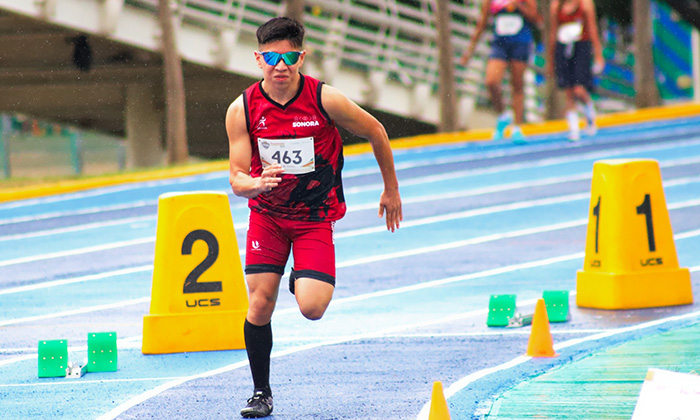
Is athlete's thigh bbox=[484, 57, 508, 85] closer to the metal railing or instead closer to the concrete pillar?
the metal railing

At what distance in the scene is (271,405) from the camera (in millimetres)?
6066

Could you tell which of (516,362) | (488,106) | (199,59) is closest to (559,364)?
(516,362)

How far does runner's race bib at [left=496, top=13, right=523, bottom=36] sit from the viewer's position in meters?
16.5

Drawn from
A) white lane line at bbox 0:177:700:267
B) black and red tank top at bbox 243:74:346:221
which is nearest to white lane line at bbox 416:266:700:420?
black and red tank top at bbox 243:74:346:221

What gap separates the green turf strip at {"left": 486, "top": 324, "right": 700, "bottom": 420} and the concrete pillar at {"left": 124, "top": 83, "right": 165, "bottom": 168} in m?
18.1

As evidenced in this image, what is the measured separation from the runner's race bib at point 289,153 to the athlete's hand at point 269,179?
0.21m

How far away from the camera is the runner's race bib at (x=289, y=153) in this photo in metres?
5.88

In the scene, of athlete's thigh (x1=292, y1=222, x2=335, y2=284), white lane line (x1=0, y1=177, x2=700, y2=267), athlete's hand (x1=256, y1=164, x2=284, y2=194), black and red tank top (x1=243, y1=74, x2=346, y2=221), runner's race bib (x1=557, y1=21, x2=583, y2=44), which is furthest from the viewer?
runner's race bib (x1=557, y1=21, x2=583, y2=44)

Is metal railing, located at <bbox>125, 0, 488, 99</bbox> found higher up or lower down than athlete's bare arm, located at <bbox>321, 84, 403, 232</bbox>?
higher up

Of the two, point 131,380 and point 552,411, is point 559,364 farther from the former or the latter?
point 131,380

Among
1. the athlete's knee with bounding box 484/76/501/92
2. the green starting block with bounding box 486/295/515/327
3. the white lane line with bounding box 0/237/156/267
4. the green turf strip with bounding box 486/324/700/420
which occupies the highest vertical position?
the athlete's knee with bounding box 484/76/501/92

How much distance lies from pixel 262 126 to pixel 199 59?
16.8 meters

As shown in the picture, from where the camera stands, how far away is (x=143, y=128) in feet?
81.7

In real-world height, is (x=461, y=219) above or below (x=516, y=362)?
above
